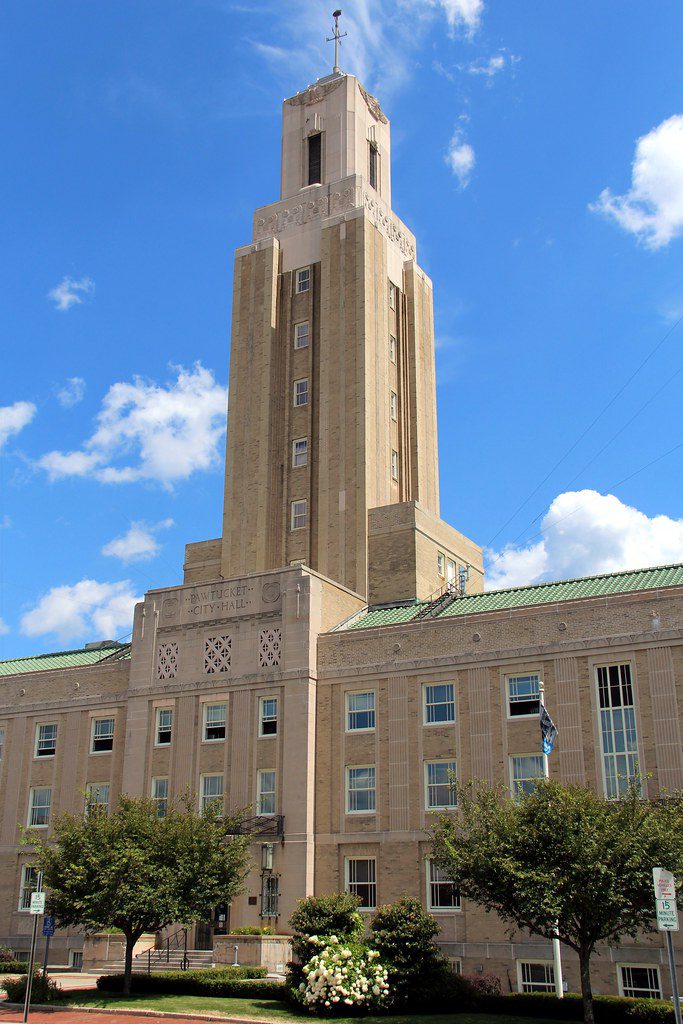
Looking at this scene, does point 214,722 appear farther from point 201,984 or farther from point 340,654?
point 201,984

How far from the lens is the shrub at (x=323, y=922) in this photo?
30.8m

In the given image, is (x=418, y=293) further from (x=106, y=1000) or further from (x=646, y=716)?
(x=106, y=1000)

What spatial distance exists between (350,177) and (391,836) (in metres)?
38.9

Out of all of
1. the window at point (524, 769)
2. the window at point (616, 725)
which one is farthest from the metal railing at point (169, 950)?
the window at point (616, 725)

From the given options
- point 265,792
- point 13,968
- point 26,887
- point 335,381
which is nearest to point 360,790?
point 265,792

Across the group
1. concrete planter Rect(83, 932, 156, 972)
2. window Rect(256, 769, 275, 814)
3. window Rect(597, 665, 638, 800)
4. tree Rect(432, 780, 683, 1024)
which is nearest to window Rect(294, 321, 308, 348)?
window Rect(256, 769, 275, 814)

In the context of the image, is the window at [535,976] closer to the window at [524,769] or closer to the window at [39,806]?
the window at [524,769]

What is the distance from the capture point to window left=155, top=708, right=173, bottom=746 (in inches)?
1845

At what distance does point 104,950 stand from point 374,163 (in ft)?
158

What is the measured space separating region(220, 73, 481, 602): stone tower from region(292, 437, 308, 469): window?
0.18 feet

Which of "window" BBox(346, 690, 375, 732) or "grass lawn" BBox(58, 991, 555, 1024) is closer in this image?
"grass lawn" BBox(58, 991, 555, 1024)

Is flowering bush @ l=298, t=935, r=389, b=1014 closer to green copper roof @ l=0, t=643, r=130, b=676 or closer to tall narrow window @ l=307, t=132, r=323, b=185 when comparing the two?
green copper roof @ l=0, t=643, r=130, b=676

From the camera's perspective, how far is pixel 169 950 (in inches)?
1642

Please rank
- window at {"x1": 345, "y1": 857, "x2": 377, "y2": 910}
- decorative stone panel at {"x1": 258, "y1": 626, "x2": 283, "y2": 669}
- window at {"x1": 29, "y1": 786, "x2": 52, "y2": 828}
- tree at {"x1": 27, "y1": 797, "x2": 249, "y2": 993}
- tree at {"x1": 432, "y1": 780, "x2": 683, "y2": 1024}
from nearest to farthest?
tree at {"x1": 432, "y1": 780, "x2": 683, "y2": 1024}
tree at {"x1": 27, "y1": 797, "x2": 249, "y2": 993}
window at {"x1": 345, "y1": 857, "x2": 377, "y2": 910}
decorative stone panel at {"x1": 258, "y1": 626, "x2": 283, "y2": 669}
window at {"x1": 29, "y1": 786, "x2": 52, "y2": 828}
